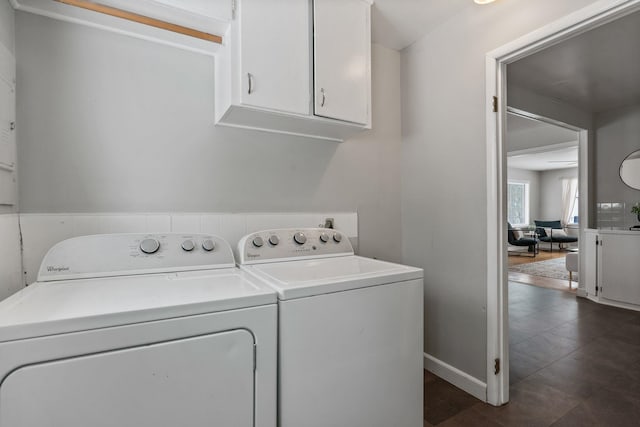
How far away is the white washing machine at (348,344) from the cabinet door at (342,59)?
0.85 meters

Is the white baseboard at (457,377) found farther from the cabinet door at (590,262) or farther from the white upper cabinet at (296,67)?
the cabinet door at (590,262)

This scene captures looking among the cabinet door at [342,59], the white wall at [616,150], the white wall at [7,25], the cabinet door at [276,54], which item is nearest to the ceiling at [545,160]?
the white wall at [616,150]

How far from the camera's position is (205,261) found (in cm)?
145

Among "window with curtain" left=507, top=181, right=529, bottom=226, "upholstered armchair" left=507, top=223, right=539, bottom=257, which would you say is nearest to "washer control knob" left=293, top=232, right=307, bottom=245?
"upholstered armchair" left=507, top=223, right=539, bottom=257

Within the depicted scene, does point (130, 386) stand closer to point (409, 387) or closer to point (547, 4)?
point (409, 387)

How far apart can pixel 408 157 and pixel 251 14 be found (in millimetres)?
1417

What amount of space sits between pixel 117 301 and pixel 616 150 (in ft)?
18.2

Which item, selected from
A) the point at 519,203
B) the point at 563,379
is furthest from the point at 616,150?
the point at 519,203

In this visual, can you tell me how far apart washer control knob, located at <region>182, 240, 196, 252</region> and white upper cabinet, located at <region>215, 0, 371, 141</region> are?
65cm

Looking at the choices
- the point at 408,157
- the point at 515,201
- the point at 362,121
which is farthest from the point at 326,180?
the point at 515,201

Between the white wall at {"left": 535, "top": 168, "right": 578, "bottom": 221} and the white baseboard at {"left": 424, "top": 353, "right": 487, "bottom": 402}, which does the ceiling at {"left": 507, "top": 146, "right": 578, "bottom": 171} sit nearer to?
the white wall at {"left": 535, "top": 168, "right": 578, "bottom": 221}

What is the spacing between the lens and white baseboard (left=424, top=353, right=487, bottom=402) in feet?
6.09

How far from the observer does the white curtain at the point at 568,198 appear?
919 cm

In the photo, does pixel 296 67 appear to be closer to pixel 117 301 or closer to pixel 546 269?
pixel 117 301
